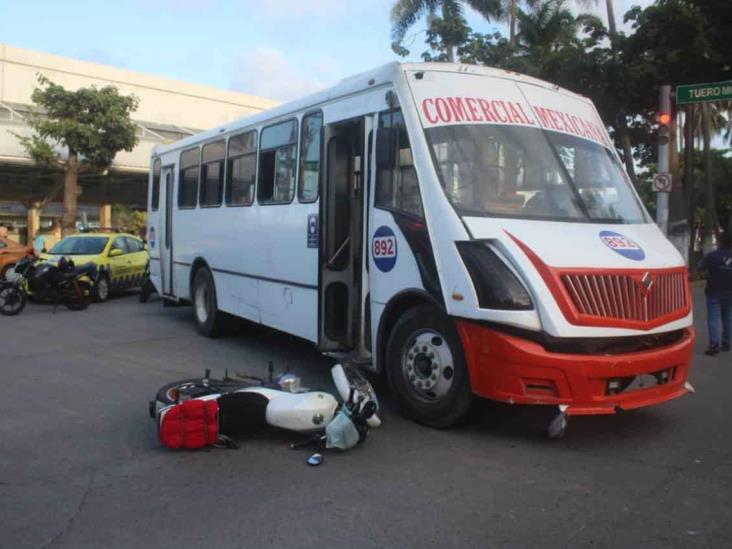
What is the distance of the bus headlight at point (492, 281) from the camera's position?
4.63 meters

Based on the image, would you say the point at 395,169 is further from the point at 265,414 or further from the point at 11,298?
the point at 11,298

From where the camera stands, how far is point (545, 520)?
3.74m

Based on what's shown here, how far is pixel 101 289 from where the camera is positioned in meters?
14.4

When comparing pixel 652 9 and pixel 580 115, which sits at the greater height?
pixel 652 9

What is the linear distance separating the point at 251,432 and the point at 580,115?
158 inches

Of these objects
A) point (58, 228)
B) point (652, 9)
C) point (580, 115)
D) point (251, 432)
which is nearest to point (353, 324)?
point (251, 432)

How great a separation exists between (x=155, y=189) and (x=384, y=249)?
23.1 ft

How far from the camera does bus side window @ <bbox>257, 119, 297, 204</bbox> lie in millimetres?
7340

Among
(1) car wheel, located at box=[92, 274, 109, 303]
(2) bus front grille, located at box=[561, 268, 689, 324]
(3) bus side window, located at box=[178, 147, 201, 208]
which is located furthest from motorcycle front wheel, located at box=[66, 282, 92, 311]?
(2) bus front grille, located at box=[561, 268, 689, 324]

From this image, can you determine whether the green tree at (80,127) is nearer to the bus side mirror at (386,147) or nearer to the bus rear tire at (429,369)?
the bus side mirror at (386,147)

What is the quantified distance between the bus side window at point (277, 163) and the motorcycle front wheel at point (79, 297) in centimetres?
637

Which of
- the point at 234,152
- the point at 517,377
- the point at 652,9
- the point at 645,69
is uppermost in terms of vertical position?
the point at 652,9

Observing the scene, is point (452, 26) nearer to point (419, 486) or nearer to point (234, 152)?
point (234, 152)

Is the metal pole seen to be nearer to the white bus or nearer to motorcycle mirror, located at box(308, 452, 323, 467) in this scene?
the white bus
